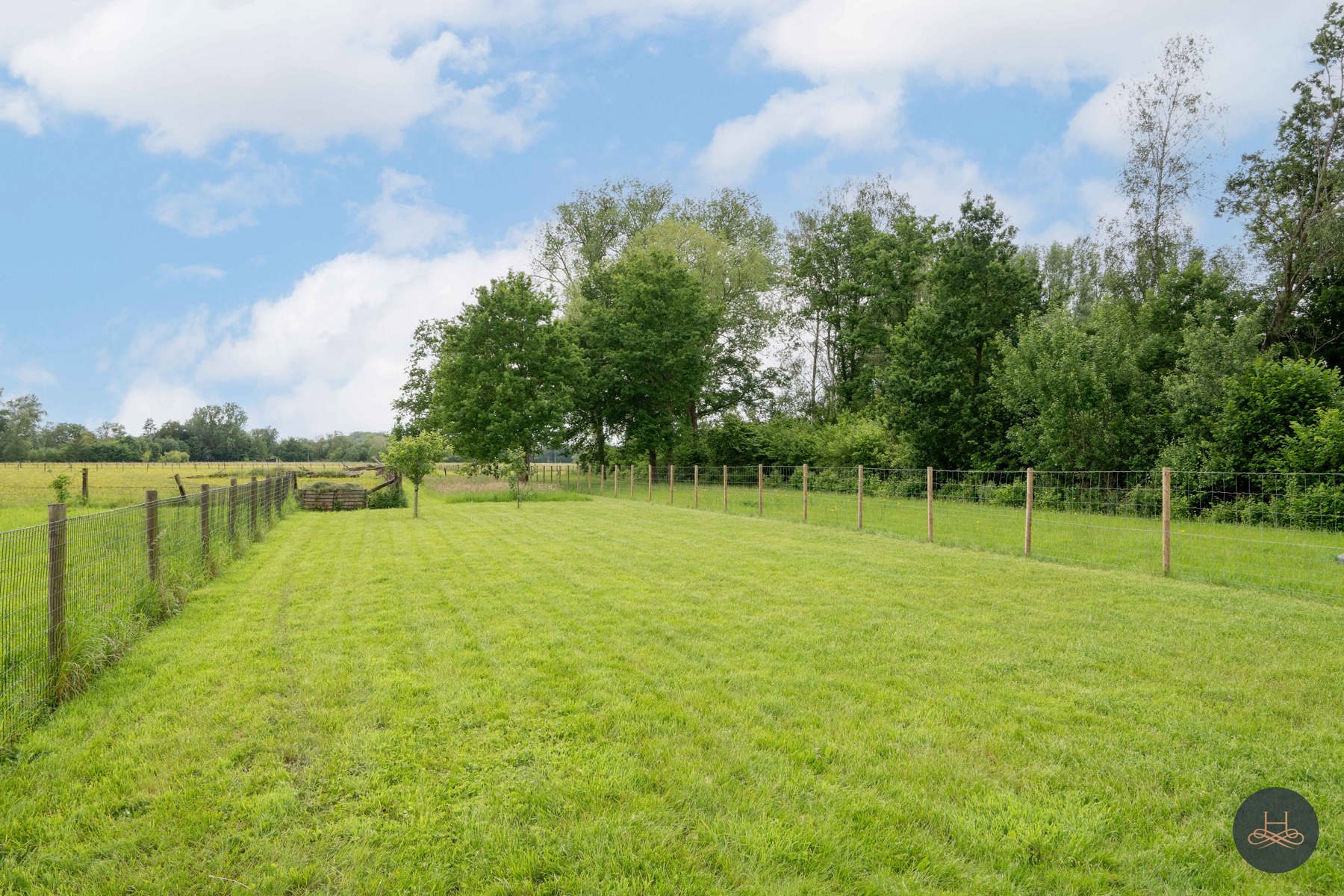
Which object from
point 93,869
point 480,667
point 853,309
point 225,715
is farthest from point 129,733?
point 853,309

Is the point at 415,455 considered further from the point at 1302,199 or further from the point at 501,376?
the point at 1302,199

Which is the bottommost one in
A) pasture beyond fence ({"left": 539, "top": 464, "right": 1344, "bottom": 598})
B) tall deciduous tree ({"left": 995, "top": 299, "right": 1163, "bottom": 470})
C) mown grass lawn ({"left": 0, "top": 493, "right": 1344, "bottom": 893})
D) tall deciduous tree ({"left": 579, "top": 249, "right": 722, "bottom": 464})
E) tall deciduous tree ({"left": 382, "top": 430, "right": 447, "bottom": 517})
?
mown grass lawn ({"left": 0, "top": 493, "right": 1344, "bottom": 893})

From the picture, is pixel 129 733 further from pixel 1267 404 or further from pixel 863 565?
pixel 1267 404

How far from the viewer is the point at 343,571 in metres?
9.14

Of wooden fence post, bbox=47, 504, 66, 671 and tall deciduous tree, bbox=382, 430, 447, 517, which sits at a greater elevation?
tall deciduous tree, bbox=382, 430, 447, 517

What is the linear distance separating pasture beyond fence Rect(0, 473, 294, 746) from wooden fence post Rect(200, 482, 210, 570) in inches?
23.9

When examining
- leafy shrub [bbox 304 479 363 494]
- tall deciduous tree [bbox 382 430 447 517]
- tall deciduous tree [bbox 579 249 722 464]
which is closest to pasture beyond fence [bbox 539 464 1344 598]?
tall deciduous tree [bbox 382 430 447 517]

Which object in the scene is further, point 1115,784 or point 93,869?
point 1115,784

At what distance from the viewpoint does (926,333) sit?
85.5 feet

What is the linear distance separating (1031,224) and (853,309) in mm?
11062

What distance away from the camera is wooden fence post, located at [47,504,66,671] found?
459 cm

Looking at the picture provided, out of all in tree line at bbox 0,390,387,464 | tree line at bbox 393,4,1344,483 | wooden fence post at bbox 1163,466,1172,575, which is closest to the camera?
wooden fence post at bbox 1163,466,1172,575

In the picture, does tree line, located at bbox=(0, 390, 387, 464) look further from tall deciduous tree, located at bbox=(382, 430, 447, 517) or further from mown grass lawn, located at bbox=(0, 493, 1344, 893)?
mown grass lawn, located at bbox=(0, 493, 1344, 893)

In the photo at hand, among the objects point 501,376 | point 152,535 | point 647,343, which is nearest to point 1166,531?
point 152,535
